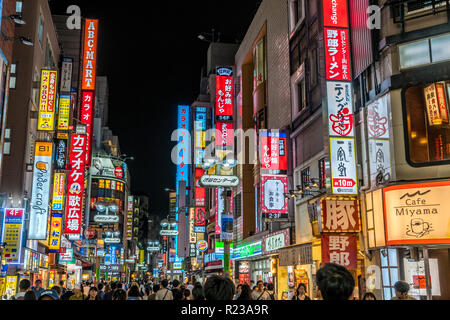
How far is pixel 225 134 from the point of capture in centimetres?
4178

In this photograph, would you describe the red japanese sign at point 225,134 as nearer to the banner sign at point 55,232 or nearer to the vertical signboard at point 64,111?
the vertical signboard at point 64,111

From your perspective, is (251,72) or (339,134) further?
(251,72)

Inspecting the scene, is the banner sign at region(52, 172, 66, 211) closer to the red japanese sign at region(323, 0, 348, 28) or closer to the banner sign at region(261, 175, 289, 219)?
the banner sign at region(261, 175, 289, 219)

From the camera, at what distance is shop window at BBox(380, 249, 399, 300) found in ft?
53.5

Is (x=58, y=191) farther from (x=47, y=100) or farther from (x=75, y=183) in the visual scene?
(x=47, y=100)

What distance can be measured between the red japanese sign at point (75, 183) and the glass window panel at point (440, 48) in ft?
78.8

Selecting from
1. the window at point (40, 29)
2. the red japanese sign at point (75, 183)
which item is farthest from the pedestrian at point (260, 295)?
the window at point (40, 29)

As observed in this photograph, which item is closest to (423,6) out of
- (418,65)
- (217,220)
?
(418,65)

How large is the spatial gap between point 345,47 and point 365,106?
2.65 meters

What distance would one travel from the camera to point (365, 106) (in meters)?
18.3

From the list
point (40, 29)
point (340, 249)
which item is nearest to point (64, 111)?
point (40, 29)

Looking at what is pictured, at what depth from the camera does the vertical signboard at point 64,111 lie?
108 feet

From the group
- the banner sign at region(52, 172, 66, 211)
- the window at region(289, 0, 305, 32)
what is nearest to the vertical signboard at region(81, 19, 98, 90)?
the banner sign at region(52, 172, 66, 211)
